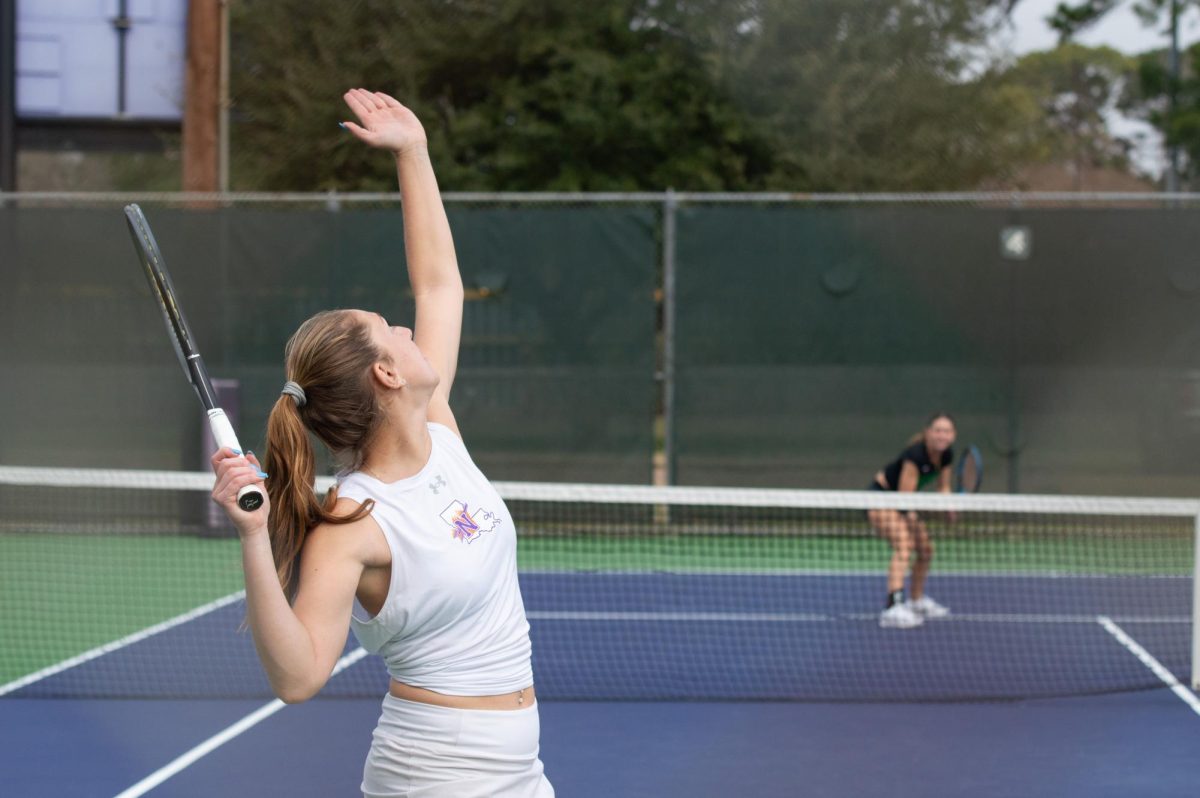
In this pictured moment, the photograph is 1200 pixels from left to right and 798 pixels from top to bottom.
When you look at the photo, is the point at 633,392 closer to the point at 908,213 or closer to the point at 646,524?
the point at 646,524

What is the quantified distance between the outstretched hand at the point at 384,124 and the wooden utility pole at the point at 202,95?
9780 mm

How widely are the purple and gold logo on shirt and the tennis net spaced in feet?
13.0

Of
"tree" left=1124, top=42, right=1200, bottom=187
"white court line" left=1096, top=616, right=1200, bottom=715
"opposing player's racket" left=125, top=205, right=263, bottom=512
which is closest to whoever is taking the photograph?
"opposing player's racket" left=125, top=205, right=263, bottom=512

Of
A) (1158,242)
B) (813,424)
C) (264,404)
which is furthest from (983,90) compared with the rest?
(264,404)

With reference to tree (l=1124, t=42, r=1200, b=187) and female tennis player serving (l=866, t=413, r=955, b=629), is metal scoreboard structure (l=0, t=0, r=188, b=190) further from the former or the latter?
tree (l=1124, t=42, r=1200, b=187)

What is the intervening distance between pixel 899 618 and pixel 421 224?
523cm

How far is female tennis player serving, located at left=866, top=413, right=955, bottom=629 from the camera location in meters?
7.54

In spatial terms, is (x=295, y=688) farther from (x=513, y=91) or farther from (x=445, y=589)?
(x=513, y=91)

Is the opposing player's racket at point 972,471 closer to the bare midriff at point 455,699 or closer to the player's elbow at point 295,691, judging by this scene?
the bare midriff at point 455,699

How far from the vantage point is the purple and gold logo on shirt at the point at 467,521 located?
7.59 ft

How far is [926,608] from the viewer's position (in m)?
7.79

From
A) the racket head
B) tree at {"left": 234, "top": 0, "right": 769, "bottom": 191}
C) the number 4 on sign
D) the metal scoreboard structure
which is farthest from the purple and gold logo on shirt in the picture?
tree at {"left": 234, "top": 0, "right": 769, "bottom": 191}

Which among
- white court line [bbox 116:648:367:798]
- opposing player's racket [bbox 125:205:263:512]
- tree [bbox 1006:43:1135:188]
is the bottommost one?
white court line [bbox 116:648:367:798]

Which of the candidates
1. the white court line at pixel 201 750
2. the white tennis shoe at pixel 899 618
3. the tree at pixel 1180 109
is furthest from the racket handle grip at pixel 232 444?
the tree at pixel 1180 109
